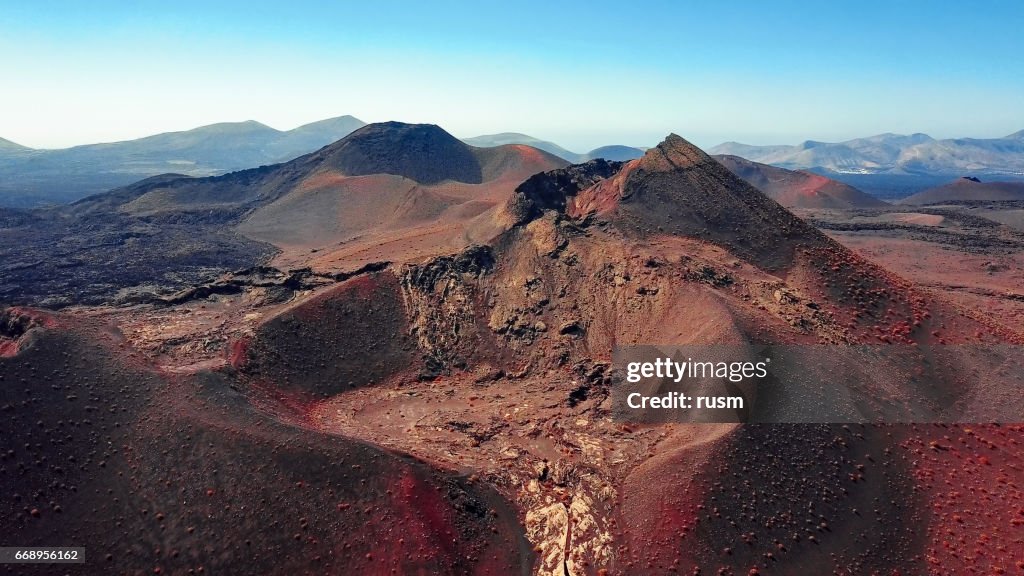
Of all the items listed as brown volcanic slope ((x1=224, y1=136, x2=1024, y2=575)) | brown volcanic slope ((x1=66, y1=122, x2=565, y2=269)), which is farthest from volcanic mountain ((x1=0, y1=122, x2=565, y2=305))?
brown volcanic slope ((x1=224, y1=136, x2=1024, y2=575))

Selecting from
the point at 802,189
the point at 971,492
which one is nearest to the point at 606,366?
the point at 971,492

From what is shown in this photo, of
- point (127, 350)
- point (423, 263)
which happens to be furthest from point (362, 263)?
point (127, 350)

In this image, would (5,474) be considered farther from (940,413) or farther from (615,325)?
(940,413)

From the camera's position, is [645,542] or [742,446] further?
[742,446]
